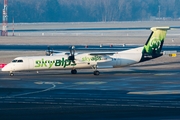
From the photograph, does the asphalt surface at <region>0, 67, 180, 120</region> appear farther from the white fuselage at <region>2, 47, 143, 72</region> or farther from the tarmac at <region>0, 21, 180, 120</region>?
the white fuselage at <region>2, 47, 143, 72</region>

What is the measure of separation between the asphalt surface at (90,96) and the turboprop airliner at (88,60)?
0.97m

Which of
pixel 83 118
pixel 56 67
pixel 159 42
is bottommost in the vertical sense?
pixel 83 118

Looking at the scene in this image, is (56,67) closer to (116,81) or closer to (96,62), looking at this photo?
(96,62)

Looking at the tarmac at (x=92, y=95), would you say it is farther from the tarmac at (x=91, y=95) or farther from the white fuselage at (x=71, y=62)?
the white fuselage at (x=71, y=62)

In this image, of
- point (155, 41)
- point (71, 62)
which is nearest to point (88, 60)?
point (71, 62)

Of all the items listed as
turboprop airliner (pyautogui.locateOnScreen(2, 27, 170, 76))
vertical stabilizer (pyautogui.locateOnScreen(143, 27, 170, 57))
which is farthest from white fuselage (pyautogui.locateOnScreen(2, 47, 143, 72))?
vertical stabilizer (pyautogui.locateOnScreen(143, 27, 170, 57))

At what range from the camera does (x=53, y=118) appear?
18.5 meters

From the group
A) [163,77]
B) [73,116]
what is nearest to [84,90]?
[73,116]

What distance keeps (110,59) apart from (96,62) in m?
1.51

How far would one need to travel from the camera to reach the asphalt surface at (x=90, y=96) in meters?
19.4

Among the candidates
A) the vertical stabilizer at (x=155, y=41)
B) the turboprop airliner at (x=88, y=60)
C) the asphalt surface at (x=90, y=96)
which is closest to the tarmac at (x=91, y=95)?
the asphalt surface at (x=90, y=96)

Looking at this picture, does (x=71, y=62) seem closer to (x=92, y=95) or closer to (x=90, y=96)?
(x=92, y=95)

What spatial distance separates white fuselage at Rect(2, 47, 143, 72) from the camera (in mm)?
35325

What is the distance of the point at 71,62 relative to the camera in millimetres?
36469
